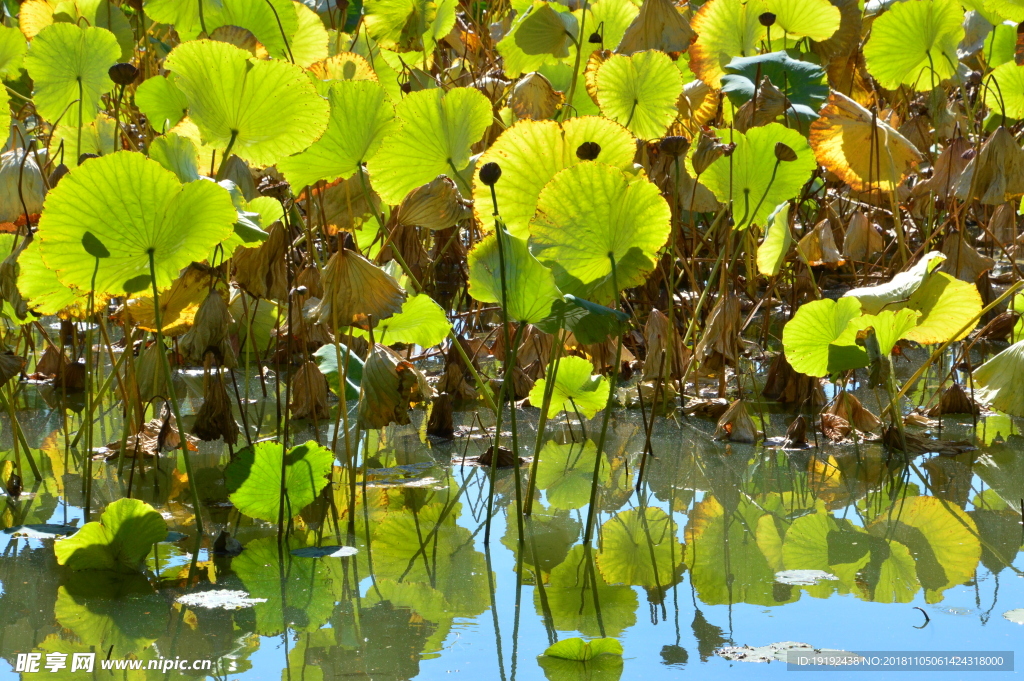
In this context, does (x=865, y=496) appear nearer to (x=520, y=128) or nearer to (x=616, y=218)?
(x=616, y=218)

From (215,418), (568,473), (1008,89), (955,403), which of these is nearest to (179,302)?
(215,418)

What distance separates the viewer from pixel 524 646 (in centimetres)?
79

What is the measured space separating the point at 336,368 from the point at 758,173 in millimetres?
668

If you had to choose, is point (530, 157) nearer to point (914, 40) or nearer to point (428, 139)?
point (428, 139)

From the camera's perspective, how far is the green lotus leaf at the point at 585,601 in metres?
0.83

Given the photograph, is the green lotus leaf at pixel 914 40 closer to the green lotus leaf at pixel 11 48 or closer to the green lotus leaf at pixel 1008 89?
the green lotus leaf at pixel 1008 89

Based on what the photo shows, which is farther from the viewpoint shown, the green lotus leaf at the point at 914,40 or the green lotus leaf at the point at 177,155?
the green lotus leaf at the point at 914,40

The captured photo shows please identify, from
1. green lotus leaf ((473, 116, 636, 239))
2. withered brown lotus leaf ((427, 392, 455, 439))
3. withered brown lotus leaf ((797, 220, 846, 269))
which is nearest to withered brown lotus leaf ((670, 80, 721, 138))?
withered brown lotus leaf ((797, 220, 846, 269))

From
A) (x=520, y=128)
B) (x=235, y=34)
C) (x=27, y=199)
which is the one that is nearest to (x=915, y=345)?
(x=520, y=128)

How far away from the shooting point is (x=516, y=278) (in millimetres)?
976

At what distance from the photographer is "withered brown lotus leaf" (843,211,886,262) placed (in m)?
2.08

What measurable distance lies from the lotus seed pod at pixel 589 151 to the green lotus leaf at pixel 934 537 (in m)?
0.49

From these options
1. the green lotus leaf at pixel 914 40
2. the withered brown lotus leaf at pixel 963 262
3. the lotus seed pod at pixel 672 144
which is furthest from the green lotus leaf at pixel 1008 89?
the lotus seed pod at pixel 672 144

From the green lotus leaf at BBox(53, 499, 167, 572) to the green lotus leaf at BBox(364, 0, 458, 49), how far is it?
141 cm
